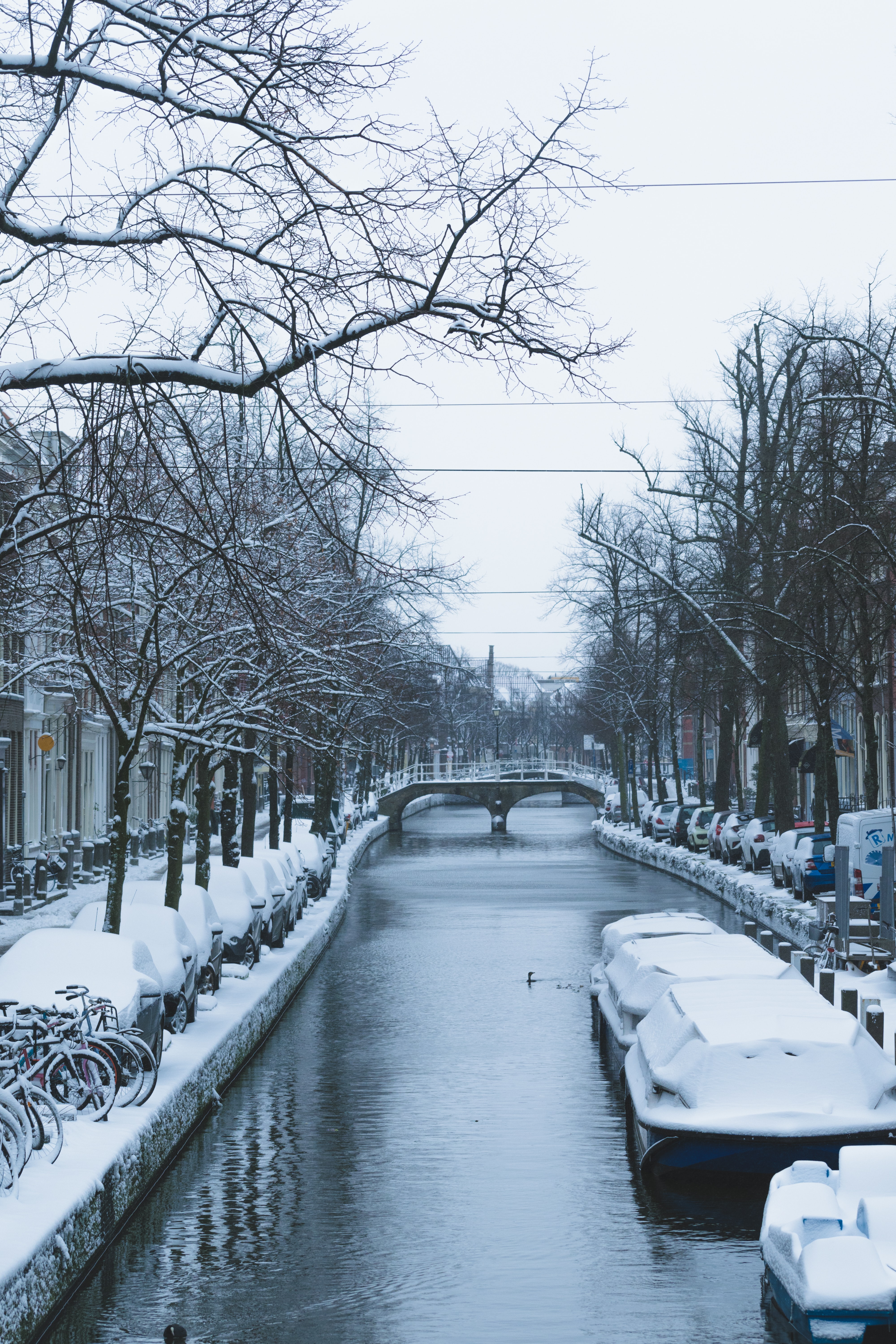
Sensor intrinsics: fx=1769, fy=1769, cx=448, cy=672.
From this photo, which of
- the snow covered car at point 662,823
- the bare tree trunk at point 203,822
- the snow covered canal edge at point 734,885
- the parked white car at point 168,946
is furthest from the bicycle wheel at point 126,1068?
the snow covered car at point 662,823

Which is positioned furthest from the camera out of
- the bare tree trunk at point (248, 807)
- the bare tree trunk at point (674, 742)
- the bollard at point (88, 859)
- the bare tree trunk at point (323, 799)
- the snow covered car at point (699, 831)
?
the bare tree trunk at point (674, 742)

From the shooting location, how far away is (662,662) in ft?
202

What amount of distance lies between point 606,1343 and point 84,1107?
4.41 m

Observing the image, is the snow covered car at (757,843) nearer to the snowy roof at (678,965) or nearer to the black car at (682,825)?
the black car at (682,825)

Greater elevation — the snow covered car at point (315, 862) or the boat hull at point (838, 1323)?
the snow covered car at point (315, 862)

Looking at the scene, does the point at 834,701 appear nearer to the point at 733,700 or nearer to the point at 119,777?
the point at 733,700

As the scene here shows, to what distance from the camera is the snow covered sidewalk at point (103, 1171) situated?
9391 mm

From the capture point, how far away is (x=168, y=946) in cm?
1750

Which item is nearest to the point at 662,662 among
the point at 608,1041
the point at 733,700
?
the point at 733,700

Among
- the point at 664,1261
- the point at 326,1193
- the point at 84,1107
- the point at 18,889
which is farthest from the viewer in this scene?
the point at 18,889

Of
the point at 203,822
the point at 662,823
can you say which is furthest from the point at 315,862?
the point at 662,823

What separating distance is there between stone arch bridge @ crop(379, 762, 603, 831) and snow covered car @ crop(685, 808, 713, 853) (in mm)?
33574

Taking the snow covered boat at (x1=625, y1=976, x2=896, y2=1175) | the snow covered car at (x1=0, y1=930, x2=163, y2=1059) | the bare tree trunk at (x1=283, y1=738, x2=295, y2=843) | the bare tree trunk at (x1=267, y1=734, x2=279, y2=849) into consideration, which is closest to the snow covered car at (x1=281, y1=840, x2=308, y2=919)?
the bare tree trunk at (x1=267, y1=734, x2=279, y2=849)

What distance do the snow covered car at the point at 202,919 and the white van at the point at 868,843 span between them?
40.9 ft
